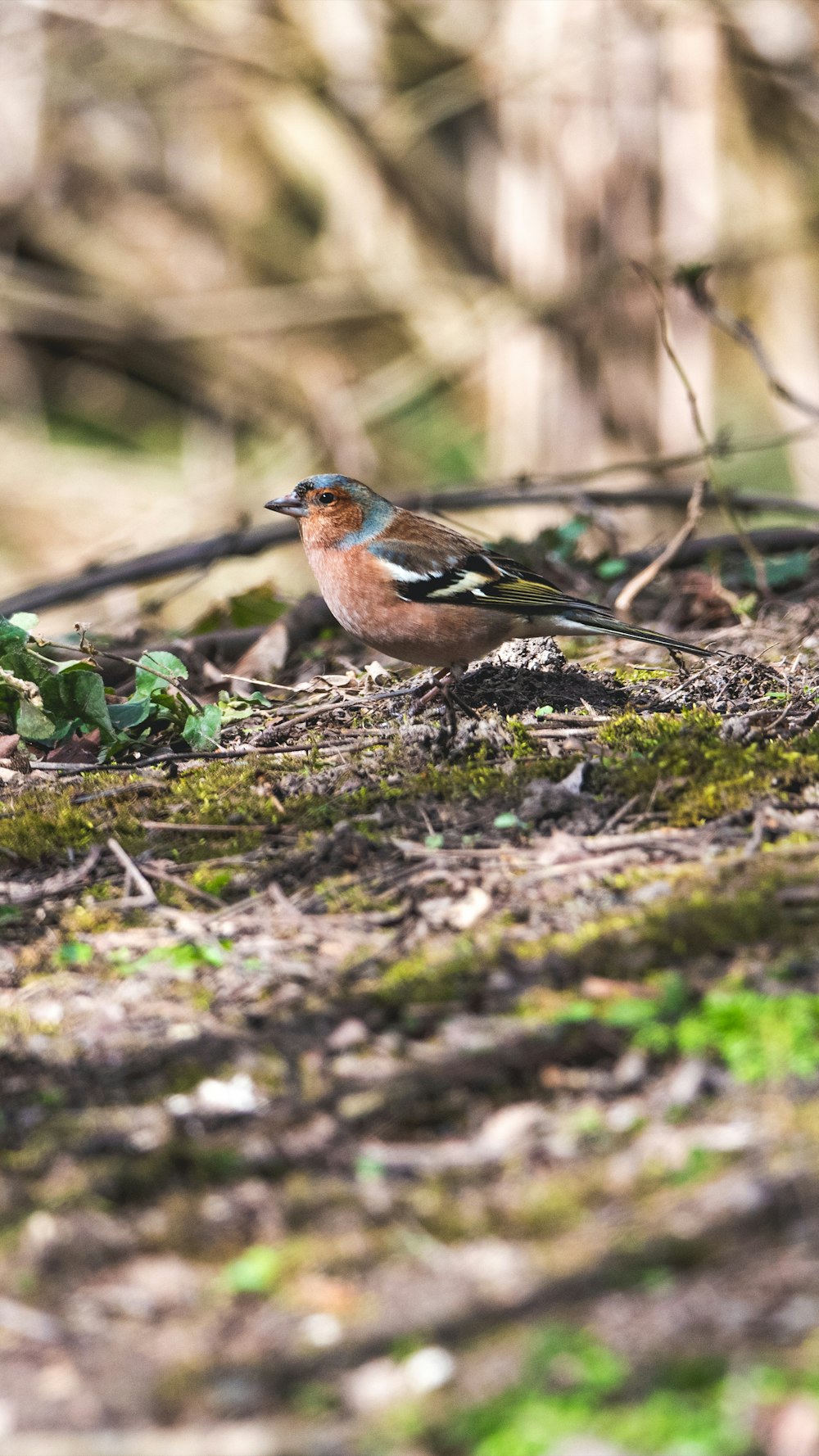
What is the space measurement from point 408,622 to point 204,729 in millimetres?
838

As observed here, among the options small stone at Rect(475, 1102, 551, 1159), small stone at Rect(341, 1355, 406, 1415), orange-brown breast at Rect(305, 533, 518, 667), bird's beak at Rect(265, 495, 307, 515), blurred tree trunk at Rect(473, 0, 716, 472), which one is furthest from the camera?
blurred tree trunk at Rect(473, 0, 716, 472)

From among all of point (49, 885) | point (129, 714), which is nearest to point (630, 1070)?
point (49, 885)

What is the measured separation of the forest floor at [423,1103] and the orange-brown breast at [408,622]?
741 millimetres

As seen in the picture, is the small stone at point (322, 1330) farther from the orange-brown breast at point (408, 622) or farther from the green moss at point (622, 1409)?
the orange-brown breast at point (408, 622)

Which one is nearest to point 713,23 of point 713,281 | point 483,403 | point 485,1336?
point 713,281

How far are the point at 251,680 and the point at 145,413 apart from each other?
Result: 39.1ft

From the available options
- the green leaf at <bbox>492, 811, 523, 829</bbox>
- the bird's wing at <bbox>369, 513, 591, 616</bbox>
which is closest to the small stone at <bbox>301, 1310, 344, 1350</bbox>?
the green leaf at <bbox>492, 811, 523, 829</bbox>

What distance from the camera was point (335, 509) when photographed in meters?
5.41

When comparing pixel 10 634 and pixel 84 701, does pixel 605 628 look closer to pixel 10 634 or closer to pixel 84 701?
pixel 84 701

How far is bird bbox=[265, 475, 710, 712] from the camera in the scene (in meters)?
4.68

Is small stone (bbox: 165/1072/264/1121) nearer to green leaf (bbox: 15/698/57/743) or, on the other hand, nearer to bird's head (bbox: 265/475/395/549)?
green leaf (bbox: 15/698/57/743)

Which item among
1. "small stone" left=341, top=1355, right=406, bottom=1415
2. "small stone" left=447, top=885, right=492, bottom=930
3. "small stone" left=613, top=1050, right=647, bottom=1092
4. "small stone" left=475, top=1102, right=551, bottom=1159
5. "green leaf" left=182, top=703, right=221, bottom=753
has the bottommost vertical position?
"small stone" left=341, top=1355, right=406, bottom=1415

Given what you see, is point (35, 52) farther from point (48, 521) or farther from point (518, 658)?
point (518, 658)

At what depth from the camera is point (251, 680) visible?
4.64 metres
